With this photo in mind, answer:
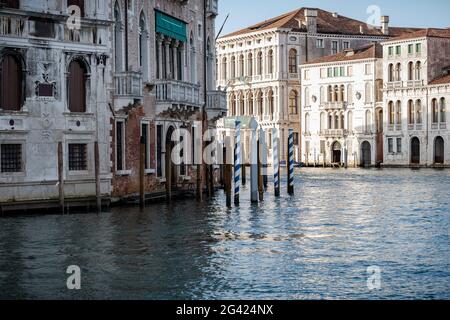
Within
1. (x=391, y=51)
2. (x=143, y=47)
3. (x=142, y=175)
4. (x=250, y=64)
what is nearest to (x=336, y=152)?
(x=391, y=51)

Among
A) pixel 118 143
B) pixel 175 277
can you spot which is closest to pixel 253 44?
pixel 118 143

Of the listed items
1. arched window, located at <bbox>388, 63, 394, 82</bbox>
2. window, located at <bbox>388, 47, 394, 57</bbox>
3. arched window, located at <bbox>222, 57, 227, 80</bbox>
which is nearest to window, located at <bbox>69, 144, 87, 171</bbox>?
window, located at <bbox>388, 47, 394, 57</bbox>

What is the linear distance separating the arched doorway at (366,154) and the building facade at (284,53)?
5.80 metres

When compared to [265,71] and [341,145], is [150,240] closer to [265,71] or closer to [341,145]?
[341,145]

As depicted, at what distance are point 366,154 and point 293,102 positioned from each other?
316 inches

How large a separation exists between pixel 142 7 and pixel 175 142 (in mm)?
4378

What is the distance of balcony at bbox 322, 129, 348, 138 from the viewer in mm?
65125

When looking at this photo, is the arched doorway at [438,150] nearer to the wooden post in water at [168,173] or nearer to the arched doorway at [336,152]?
the arched doorway at [336,152]

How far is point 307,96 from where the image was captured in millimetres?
68188

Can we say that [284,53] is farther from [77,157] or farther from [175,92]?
[77,157]

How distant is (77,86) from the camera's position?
73.7 ft

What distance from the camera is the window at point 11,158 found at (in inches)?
830

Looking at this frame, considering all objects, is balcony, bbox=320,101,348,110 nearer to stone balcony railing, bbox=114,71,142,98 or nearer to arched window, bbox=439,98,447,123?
arched window, bbox=439,98,447,123
